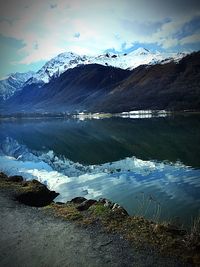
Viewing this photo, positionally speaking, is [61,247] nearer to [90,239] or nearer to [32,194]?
[90,239]

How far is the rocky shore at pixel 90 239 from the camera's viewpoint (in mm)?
12773

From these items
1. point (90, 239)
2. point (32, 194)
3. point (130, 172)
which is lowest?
point (130, 172)

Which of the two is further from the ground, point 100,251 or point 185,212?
point 100,251

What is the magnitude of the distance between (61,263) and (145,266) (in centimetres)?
320

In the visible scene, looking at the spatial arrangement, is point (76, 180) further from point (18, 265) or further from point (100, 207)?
point (18, 265)

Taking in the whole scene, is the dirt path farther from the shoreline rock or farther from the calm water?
the calm water

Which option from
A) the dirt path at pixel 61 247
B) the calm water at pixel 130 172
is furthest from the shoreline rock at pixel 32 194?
the dirt path at pixel 61 247

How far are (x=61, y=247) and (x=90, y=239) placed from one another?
143cm

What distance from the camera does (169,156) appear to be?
49.0 meters

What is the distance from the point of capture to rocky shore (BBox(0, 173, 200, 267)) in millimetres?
12773

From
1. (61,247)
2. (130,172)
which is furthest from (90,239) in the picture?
(130,172)

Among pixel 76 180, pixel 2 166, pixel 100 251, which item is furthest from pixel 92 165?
pixel 100 251

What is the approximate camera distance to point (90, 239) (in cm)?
1472

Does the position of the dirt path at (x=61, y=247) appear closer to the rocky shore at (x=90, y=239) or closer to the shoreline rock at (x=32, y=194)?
the rocky shore at (x=90, y=239)
